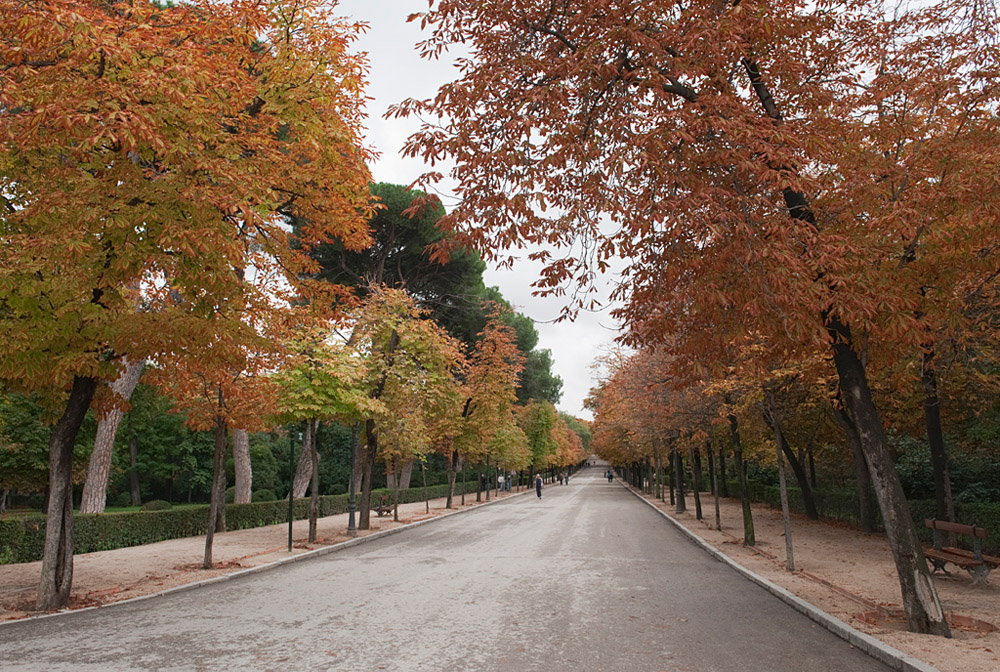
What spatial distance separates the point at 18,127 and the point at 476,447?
2952 centimetres

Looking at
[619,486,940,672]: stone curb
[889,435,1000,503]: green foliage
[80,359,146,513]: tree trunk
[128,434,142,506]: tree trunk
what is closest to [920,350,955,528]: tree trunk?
[619,486,940,672]: stone curb

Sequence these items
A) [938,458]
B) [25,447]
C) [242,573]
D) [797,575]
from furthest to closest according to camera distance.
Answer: [25,447]
[938,458]
[242,573]
[797,575]

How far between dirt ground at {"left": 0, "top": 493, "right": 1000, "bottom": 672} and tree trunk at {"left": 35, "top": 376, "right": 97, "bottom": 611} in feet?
1.17

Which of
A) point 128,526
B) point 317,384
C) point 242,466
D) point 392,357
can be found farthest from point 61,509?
point 242,466

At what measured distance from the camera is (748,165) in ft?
20.6

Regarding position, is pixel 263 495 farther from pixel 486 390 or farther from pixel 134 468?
pixel 486 390

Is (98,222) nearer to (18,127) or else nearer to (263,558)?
(18,127)

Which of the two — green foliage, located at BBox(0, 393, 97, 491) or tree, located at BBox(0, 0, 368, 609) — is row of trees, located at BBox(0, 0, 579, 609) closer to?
tree, located at BBox(0, 0, 368, 609)

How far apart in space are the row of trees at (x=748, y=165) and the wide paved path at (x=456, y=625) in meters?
2.37

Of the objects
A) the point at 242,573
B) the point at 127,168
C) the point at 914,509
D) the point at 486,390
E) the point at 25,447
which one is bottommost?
the point at 242,573

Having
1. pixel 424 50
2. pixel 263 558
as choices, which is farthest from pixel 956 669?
pixel 263 558

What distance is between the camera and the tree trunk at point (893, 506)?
719 cm

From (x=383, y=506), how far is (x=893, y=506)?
2618 cm

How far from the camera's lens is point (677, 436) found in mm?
26484
